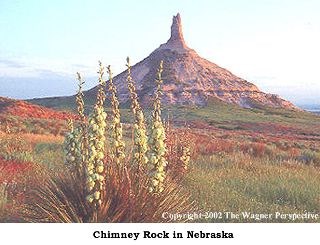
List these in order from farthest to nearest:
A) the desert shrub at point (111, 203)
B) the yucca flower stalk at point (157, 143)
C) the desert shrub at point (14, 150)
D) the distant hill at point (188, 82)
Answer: the distant hill at point (188, 82) → the desert shrub at point (14, 150) → the desert shrub at point (111, 203) → the yucca flower stalk at point (157, 143)

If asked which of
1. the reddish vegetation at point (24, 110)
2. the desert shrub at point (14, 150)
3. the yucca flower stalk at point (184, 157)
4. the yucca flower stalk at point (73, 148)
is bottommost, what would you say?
the reddish vegetation at point (24, 110)

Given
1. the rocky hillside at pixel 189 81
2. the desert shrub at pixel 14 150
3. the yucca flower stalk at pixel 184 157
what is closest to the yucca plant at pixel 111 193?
the yucca flower stalk at pixel 184 157

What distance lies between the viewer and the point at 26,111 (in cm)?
4081

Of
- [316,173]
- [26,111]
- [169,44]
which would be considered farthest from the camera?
[169,44]

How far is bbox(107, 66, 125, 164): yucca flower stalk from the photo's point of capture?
5.56 metres

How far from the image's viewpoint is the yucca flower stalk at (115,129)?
5.56 m

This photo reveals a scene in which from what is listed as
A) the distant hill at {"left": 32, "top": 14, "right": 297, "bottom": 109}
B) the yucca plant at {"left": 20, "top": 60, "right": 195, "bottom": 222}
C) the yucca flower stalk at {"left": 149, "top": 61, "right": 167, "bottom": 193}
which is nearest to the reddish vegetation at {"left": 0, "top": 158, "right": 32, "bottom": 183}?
the yucca plant at {"left": 20, "top": 60, "right": 195, "bottom": 222}

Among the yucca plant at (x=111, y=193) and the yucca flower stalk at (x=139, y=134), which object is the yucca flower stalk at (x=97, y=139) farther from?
the yucca flower stalk at (x=139, y=134)

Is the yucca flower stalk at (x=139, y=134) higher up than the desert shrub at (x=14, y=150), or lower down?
higher up

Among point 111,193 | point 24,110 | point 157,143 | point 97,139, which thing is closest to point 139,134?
point 157,143

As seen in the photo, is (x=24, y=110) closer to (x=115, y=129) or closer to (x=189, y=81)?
(x=115, y=129)
